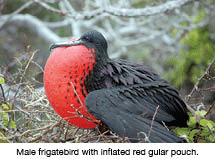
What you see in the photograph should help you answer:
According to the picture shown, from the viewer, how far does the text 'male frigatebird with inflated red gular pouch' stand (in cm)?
204

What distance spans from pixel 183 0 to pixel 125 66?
5.26ft

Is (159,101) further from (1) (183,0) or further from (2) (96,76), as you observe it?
(1) (183,0)

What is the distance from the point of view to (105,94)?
2.12 m

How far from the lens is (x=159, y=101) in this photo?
7.51 feet

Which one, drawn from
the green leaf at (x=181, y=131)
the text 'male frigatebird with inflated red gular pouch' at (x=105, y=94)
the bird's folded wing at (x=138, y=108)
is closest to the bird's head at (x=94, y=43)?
the text 'male frigatebird with inflated red gular pouch' at (x=105, y=94)

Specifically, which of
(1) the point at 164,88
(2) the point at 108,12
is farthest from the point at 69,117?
(2) the point at 108,12

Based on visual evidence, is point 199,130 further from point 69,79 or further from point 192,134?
point 69,79

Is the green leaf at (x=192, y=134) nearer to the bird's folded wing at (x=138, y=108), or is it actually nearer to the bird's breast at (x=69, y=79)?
the bird's folded wing at (x=138, y=108)

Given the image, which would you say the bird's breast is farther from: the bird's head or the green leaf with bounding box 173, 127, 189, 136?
the green leaf with bounding box 173, 127, 189, 136

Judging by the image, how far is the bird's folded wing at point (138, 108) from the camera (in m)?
2.00

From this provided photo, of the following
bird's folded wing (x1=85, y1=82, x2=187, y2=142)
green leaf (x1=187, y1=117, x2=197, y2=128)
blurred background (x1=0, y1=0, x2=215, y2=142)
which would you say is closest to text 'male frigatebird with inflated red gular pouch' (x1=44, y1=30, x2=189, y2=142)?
bird's folded wing (x1=85, y1=82, x2=187, y2=142)

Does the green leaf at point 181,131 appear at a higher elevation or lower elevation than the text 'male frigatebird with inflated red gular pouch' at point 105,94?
lower

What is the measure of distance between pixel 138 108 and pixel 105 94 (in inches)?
9.1

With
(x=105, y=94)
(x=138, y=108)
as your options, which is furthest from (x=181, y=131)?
(x=105, y=94)
